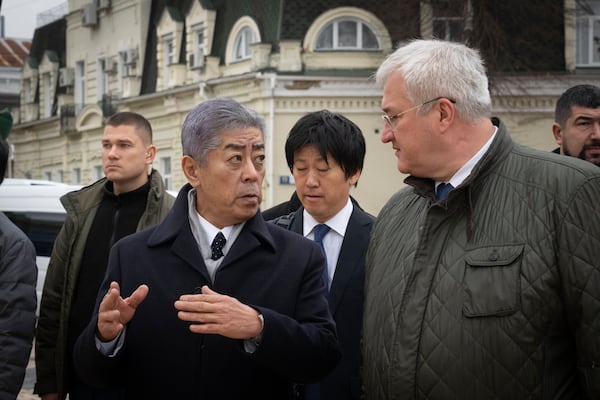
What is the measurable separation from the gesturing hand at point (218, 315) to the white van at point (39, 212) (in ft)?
37.3

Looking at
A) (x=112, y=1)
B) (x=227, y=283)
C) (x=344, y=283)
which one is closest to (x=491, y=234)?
(x=227, y=283)

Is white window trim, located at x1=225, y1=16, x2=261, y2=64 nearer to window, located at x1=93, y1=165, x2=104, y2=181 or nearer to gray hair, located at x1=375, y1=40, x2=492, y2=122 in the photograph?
window, located at x1=93, y1=165, x2=104, y2=181

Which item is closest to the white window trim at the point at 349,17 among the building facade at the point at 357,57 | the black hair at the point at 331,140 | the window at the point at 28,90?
the building facade at the point at 357,57

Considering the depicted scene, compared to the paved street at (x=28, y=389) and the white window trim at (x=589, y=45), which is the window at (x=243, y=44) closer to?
the white window trim at (x=589, y=45)

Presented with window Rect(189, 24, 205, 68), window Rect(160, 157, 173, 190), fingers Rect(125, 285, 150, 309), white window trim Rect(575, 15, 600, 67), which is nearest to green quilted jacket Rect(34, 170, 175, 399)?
fingers Rect(125, 285, 150, 309)

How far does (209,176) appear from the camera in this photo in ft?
13.3

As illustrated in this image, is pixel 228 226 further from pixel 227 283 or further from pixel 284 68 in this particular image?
pixel 284 68

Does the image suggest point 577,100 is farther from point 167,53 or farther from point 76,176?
point 76,176

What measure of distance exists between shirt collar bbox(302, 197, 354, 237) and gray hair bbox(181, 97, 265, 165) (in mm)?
1135

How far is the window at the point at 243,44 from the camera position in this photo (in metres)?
27.2

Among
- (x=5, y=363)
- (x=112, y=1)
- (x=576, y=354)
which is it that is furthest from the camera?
(x=112, y=1)

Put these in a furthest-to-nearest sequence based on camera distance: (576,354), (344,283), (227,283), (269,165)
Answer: (269,165)
(344,283)
(227,283)
(576,354)

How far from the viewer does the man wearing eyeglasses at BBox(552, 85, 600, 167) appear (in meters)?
5.59

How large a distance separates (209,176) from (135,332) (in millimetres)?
667
